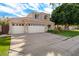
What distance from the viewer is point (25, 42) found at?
4.90m

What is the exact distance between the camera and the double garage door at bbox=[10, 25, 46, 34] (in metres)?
5.07

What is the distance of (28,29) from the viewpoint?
5.14m

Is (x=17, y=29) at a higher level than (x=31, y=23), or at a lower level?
lower

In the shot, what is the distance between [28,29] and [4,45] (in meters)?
0.83

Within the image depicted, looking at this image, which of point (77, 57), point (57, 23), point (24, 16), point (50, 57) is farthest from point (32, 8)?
point (77, 57)

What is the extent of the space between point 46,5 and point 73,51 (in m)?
1.43

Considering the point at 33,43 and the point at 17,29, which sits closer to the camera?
the point at 33,43

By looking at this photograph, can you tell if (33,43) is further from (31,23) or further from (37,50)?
(31,23)

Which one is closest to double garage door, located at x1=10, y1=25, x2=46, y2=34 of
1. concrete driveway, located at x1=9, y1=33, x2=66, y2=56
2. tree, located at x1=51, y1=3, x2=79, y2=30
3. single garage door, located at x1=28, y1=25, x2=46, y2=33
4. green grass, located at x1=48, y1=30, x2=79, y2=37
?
single garage door, located at x1=28, y1=25, x2=46, y2=33

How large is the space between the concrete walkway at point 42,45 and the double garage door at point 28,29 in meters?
Answer: 0.15

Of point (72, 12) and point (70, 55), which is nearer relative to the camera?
point (70, 55)

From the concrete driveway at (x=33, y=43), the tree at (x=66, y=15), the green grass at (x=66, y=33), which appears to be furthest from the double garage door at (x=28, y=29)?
the tree at (x=66, y=15)

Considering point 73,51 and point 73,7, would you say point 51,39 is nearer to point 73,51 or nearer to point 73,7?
point 73,51

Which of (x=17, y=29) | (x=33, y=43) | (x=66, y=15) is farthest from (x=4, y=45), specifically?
(x=66, y=15)
